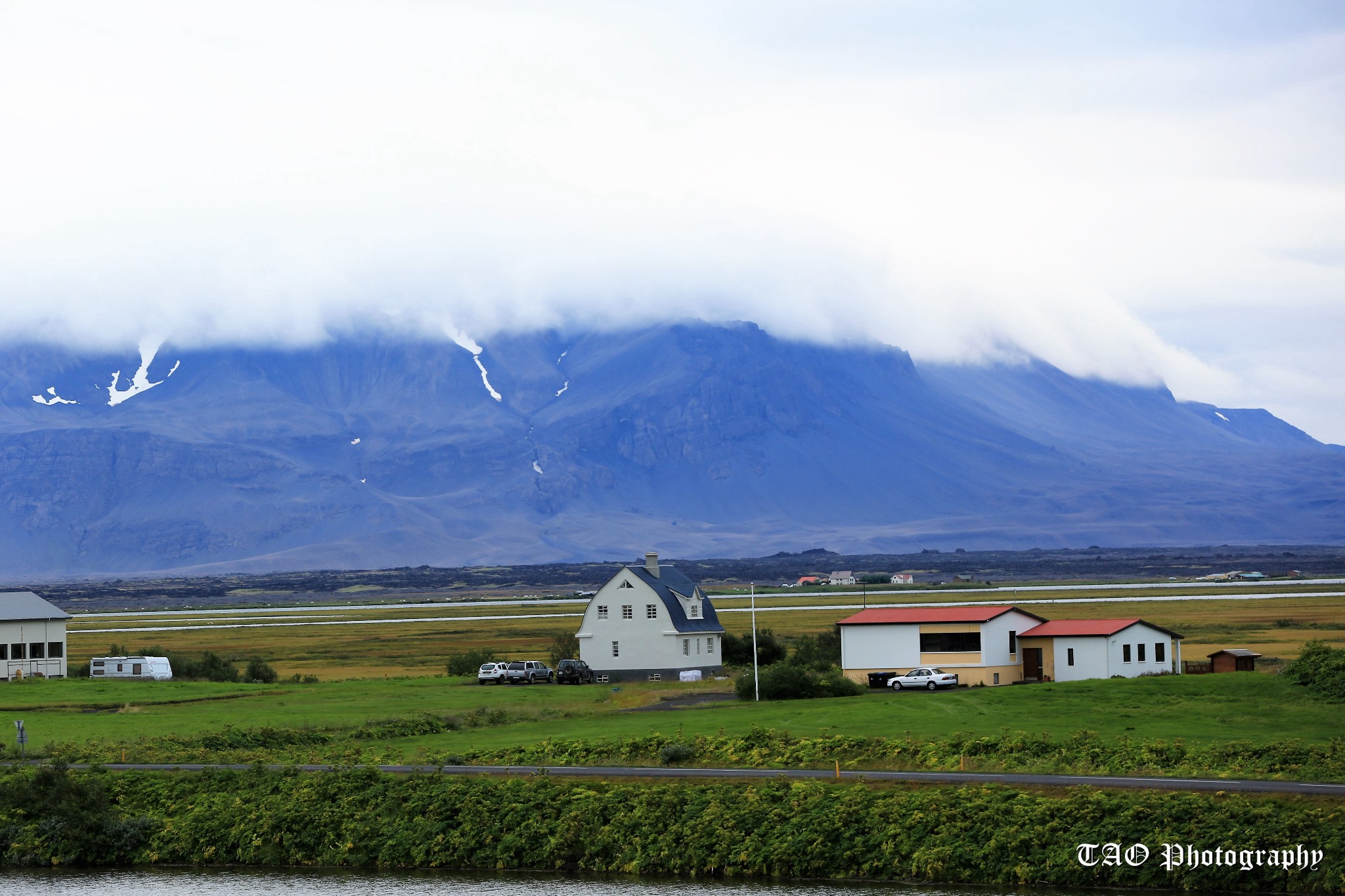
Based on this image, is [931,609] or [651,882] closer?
[651,882]

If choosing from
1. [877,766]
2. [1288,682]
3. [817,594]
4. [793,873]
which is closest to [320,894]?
[793,873]

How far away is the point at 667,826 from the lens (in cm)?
3906

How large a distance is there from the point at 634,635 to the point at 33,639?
1246 inches

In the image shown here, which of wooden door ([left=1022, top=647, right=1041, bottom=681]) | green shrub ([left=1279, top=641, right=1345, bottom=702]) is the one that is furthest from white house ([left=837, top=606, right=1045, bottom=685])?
green shrub ([left=1279, top=641, right=1345, bottom=702])

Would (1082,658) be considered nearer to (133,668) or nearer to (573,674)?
(573,674)

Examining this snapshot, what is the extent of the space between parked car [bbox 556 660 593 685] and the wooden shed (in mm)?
28579

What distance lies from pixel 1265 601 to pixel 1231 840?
123 metres

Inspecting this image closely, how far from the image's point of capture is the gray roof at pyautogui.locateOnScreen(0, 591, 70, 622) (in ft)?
270

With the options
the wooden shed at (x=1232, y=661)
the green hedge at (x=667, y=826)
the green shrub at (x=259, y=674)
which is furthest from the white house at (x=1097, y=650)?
the green shrub at (x=259, y=674)

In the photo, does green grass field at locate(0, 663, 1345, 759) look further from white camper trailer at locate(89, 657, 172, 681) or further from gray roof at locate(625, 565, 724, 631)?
white camper trailer at locate(89, 657, 172, 681)

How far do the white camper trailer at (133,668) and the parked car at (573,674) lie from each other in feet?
71.7

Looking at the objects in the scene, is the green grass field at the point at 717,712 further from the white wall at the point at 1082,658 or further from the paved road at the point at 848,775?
the white wall at the point at 1082,658

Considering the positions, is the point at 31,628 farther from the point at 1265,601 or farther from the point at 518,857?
the point at 1265,601

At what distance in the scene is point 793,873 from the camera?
124 feet
